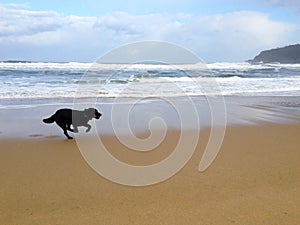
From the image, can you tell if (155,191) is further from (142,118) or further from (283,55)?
(283,55)

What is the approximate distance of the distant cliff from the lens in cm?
8731

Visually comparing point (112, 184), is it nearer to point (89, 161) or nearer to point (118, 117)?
point (89, 161)

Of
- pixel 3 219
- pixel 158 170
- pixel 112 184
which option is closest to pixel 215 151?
pixel 158 170

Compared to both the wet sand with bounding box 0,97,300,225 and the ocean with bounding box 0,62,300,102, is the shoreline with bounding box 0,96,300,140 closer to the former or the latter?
the wet sand with bounding box 0,97,300,225

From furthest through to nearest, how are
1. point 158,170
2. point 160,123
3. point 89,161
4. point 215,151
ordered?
point 160,123 → point 215,151 → point 89,161 → point 158,170

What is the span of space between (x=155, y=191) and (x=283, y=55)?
98082mm

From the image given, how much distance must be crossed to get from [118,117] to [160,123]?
3.82 feet

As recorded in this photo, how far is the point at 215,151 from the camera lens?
4363mm

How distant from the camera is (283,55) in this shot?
3642 inches

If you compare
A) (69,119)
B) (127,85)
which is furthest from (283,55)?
(69,119)

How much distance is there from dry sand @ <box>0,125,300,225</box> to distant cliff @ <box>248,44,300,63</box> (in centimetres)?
8724

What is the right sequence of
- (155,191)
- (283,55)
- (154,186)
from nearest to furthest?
(155,191) < (154,186) < (283,55)

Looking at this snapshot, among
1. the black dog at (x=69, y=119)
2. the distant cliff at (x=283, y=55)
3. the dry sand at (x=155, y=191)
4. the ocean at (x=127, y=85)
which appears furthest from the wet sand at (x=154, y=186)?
the distant cliff at (x=283, y=55)

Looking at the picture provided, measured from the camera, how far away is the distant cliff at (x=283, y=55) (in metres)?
87.3
